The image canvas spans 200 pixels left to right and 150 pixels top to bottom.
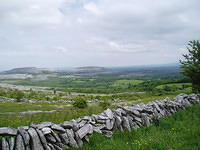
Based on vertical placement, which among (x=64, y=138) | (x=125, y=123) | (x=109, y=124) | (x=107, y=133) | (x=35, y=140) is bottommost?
(x=107, y=133)

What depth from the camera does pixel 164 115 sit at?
1084 centimetres

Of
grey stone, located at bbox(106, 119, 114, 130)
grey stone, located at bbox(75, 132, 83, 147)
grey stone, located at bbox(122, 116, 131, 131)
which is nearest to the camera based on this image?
grey stone, located at bbox(75, 132, 83, 147)

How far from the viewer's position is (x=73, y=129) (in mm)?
6809

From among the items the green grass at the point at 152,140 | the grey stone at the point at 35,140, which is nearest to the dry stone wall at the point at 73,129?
the grey stone at the point at 35,140

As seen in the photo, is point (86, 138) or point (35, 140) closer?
point (35, 140)

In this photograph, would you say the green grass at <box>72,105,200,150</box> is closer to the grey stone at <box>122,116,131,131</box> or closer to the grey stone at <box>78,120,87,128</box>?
the grey stone at <box>122,116,131,131</box>

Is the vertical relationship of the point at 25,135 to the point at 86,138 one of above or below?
above

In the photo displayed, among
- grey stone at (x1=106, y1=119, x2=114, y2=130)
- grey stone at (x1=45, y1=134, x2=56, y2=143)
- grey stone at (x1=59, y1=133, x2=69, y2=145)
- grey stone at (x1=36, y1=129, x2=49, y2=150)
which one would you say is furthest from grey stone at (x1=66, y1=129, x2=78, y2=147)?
grey stone at (x1=106, y1=119, x2=114, y2=130)

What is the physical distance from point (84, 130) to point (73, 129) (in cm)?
54

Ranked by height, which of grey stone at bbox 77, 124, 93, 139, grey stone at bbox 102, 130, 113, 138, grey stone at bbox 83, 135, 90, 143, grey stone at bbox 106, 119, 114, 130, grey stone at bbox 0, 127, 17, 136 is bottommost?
grey stone at bbox 102, 130, 113, 138

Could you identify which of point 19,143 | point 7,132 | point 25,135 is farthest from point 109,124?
point 7,132

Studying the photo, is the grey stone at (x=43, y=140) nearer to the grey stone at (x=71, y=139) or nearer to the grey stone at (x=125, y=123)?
the grey stone at (x=71, y=139)

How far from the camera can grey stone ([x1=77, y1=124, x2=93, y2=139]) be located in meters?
6.64

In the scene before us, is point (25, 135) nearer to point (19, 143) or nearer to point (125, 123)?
point (19, 143)
